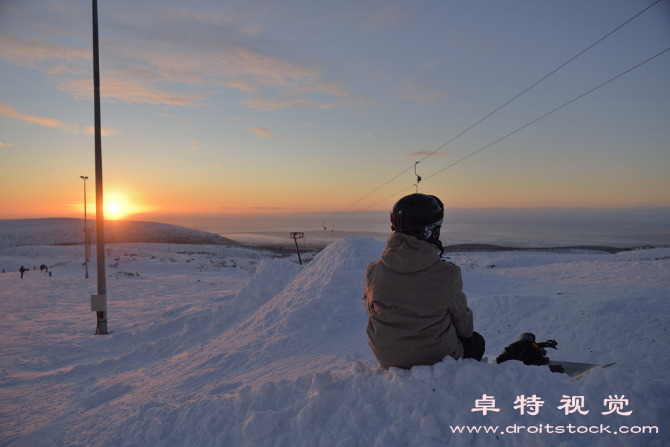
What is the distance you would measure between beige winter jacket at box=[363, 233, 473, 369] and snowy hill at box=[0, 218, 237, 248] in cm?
9509

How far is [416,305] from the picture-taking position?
321 centimetres

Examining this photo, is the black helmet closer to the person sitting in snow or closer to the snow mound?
the person sitting in snow

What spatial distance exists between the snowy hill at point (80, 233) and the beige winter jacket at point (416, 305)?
95.1 meters

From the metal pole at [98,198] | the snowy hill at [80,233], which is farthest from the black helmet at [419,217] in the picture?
the snowy hill at [80,233]

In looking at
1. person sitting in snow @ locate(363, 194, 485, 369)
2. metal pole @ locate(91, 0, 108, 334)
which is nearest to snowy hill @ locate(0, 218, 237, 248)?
metal pole @ locate(91, 0, 108, 334)

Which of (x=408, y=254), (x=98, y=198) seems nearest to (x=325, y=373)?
(x=408, y=254)

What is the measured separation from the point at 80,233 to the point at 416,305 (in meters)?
119

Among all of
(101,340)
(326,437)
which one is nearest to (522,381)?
(326,437)

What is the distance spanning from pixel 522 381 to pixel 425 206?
170 centimetres

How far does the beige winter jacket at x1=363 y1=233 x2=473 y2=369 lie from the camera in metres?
3.20

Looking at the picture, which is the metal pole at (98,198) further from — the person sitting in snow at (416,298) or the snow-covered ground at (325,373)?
the person sitting in snow at (416,298)

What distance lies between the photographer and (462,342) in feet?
11.8

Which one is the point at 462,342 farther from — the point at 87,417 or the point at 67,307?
the point at 67,307

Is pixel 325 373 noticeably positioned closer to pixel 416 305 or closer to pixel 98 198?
pixel 416 305
